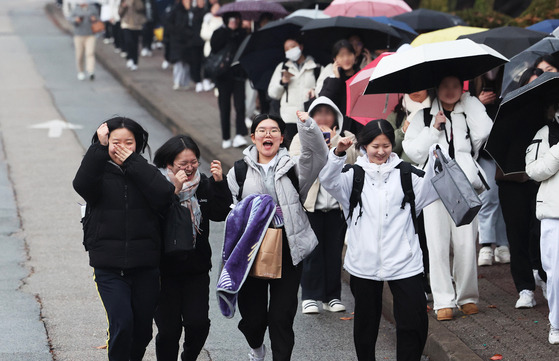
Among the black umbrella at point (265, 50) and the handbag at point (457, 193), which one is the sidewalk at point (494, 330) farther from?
the black umbrella at point (265, 50)

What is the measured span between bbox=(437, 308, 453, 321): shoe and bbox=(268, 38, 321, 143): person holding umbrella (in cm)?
393

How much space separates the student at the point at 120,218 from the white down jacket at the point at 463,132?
2.46 m

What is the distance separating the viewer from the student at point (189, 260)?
643 centimetres

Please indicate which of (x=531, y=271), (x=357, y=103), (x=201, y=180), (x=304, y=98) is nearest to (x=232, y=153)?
(x=304, y=98)

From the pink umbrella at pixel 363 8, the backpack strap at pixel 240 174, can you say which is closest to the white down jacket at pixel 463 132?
the backpack strap at pixel 240 174

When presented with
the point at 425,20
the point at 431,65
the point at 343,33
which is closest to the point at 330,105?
the point at 431,65

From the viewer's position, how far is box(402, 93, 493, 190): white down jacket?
25.6 feet

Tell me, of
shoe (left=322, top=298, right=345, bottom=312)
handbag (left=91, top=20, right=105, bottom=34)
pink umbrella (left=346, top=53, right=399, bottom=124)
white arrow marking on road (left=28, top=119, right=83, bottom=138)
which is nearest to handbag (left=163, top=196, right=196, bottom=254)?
shoe (left=322, top=298, right=345, bottom=312)

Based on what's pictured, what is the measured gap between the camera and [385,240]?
6.66 meters

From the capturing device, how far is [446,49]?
24.1 feet

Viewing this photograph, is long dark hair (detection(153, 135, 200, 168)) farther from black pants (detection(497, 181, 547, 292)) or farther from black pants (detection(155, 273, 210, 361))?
black pants (detection(497, 181, 547, 292))

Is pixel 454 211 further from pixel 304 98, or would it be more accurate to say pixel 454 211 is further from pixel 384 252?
pixel 304 98

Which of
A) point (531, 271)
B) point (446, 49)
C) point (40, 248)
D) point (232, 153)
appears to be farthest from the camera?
point (232, 153)

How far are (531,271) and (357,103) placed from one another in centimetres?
217
